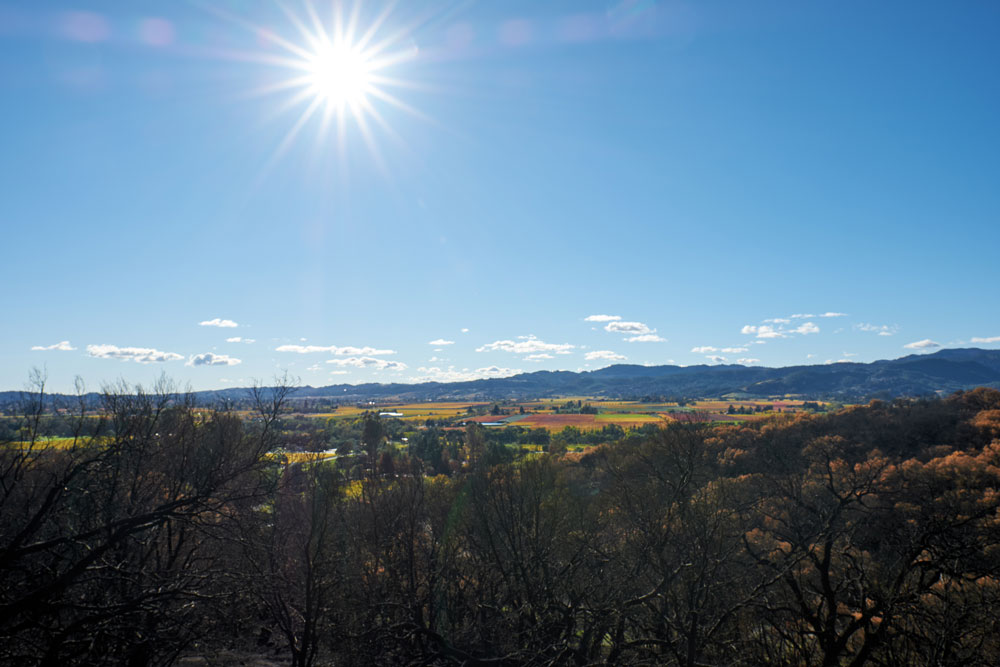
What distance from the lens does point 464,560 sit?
92.3 ft

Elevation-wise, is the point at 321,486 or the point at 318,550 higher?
the point at 321,486

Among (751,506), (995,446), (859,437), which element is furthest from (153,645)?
(859,437)

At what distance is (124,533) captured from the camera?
8000 millimetres

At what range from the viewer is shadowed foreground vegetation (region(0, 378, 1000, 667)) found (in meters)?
10.6

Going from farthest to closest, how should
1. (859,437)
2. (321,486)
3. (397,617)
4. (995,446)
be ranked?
(859,437)
(995,446)
(321,486)
(397,617)

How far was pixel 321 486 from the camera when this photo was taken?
88.3 feet

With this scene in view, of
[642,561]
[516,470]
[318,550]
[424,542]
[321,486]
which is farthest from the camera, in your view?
[516,470]

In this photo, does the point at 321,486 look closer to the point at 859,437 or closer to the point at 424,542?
the point at 424,542

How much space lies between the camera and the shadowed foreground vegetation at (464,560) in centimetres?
1057

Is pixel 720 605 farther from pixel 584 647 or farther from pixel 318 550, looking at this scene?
pixel 318 550

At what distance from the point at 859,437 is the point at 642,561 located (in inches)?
2388

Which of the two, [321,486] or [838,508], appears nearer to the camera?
[838,508]

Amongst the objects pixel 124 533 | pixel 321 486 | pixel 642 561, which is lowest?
pixel 642 561

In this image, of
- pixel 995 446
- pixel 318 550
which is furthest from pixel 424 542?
pixel 995 446
